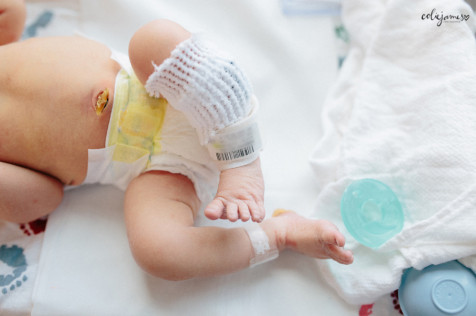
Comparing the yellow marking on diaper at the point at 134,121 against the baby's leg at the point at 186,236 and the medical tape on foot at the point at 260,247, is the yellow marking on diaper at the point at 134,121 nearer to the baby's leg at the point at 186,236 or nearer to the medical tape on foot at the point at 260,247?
the baby's leg at the point at 186,236

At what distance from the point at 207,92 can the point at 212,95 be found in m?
0.01

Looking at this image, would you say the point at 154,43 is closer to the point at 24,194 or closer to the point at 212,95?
the point at 212,95

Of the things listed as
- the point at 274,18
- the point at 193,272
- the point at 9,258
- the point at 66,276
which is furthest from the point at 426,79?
the point at 9,258

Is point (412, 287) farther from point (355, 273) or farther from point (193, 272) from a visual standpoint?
point (193, 272)

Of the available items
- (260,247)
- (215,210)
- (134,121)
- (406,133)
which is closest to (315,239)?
(260,247)

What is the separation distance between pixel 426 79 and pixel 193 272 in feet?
2.41

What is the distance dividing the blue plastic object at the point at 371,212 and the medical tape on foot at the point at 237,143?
0.25 metres

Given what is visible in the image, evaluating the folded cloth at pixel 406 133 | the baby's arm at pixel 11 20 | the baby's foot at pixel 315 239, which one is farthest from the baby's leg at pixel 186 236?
the baby's arm at pixel 11 20

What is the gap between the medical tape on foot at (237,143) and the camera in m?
0.83

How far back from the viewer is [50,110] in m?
0.90

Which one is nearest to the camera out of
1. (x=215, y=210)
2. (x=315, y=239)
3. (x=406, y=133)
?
(x=215, y=210)

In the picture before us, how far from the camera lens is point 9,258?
0.97 meters

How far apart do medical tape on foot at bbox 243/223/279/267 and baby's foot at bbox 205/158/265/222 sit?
95 millimetres

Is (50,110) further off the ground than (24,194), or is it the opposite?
(50,110)
